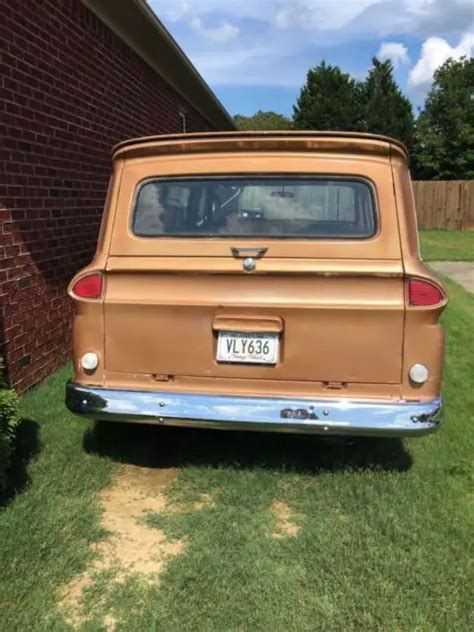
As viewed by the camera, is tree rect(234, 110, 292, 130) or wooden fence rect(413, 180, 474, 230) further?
tree rect(234, 110, 292, 130)

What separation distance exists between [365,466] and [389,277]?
4.08ft

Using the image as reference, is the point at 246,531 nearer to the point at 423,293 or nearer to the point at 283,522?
the point at 283,522

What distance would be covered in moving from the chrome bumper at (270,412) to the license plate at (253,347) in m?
0.21

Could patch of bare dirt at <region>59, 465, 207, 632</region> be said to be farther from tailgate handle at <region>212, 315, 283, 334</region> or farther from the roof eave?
the roof eave

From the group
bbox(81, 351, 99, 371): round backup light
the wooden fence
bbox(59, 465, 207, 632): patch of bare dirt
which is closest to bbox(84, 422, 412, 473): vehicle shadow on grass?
bbox(59, 465, 207, 632): patch of bare dirt

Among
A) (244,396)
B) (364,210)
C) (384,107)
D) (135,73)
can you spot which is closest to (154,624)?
(244,396)

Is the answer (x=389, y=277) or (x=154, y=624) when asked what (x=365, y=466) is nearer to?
(x=389, y=277)

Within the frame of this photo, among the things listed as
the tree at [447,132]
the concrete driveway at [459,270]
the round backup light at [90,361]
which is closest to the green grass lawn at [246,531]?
the round backup light at [90,361]

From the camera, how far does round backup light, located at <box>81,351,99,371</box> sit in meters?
3.78

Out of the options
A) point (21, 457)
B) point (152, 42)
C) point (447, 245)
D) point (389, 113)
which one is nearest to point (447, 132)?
point (389, 113)

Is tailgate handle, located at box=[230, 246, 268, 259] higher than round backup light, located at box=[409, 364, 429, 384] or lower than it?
higher

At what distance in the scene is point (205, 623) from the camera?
8.64ft

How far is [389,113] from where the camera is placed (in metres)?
47.3

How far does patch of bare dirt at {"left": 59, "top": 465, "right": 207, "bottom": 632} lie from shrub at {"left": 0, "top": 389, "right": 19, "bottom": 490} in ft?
1.86
